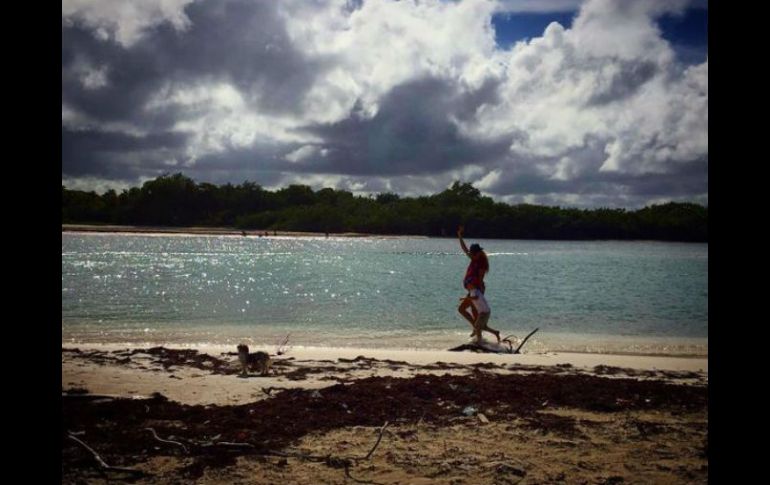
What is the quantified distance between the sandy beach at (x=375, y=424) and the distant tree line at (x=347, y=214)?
104 meters

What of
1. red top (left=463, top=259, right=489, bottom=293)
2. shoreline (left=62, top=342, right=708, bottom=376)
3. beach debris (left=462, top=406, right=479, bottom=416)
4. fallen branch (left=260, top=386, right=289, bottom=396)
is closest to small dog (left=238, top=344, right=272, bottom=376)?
fallen branch (left=260, top=386, right=289, bottom=396)

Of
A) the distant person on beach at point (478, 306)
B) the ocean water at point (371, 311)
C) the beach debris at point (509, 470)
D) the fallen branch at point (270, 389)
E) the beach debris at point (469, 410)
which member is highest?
the distant person on beach at point (478, 306)

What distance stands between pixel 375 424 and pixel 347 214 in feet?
420

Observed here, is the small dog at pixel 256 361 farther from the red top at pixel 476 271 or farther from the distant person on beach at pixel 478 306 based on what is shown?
the distant person on beach at pixel 478 306

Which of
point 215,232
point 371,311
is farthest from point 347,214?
point 371,311

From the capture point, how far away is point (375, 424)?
20.1 feet

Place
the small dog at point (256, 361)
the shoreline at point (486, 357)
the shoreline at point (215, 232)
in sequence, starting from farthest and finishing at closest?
the shoreline at point (215, 232) → the shoreline at point (486, 357) → the small dog at point (256, 361)

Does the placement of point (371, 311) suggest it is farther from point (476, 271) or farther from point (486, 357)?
point (486, 357)

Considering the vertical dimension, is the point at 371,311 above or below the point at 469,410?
below

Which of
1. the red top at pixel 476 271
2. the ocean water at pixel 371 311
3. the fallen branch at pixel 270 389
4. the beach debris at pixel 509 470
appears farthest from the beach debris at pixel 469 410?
the ocean water at pixel 371 311

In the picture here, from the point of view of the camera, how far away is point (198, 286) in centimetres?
2884

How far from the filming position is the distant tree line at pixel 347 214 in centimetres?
12025

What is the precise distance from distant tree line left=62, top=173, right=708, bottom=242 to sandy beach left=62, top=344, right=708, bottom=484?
104 metres
